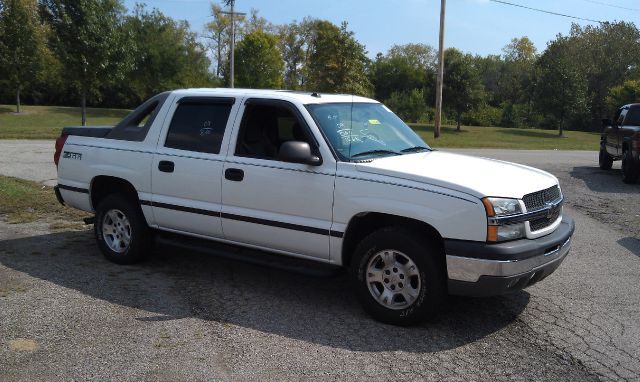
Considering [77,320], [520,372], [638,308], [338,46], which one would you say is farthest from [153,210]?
[338,46]

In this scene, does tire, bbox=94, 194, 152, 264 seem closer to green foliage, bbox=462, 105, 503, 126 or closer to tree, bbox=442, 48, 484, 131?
tree, bbox=442, 48, 484, 131

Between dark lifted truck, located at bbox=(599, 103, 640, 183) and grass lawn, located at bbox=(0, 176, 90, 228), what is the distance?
1146 cm

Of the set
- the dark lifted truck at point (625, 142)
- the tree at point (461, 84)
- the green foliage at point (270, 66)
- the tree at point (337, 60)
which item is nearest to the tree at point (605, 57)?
the green foliage at point (270, 66)

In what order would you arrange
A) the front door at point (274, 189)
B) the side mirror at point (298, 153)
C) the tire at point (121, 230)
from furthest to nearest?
the tire at point (121, 230) < the front door at point (274, 189) < the side mirror at point (298, 153)

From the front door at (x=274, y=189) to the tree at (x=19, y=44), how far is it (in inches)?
1686

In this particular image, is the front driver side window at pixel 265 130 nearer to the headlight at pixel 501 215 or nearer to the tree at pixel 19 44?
the headlight at pixel 501 215

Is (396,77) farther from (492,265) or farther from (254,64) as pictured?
(492,265)

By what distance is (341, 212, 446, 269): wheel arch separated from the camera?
15.4ft

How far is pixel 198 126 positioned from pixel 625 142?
38.7 ft

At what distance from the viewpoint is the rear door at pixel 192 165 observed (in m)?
5.57

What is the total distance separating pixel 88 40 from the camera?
90.6 feet

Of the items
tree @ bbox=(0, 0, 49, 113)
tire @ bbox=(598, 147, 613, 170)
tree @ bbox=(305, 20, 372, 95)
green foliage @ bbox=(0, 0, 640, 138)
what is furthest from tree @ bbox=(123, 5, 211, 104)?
tire @ bbox=(598, 147, 613, 170)

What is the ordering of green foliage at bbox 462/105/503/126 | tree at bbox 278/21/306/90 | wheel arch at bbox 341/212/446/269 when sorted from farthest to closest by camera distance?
tree at bbox 278/21/306/90
green foliage at bbox 462/105/503/126
wheel arch at bbox 341/212/446/269

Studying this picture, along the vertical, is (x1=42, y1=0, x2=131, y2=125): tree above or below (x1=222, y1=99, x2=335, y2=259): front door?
above
